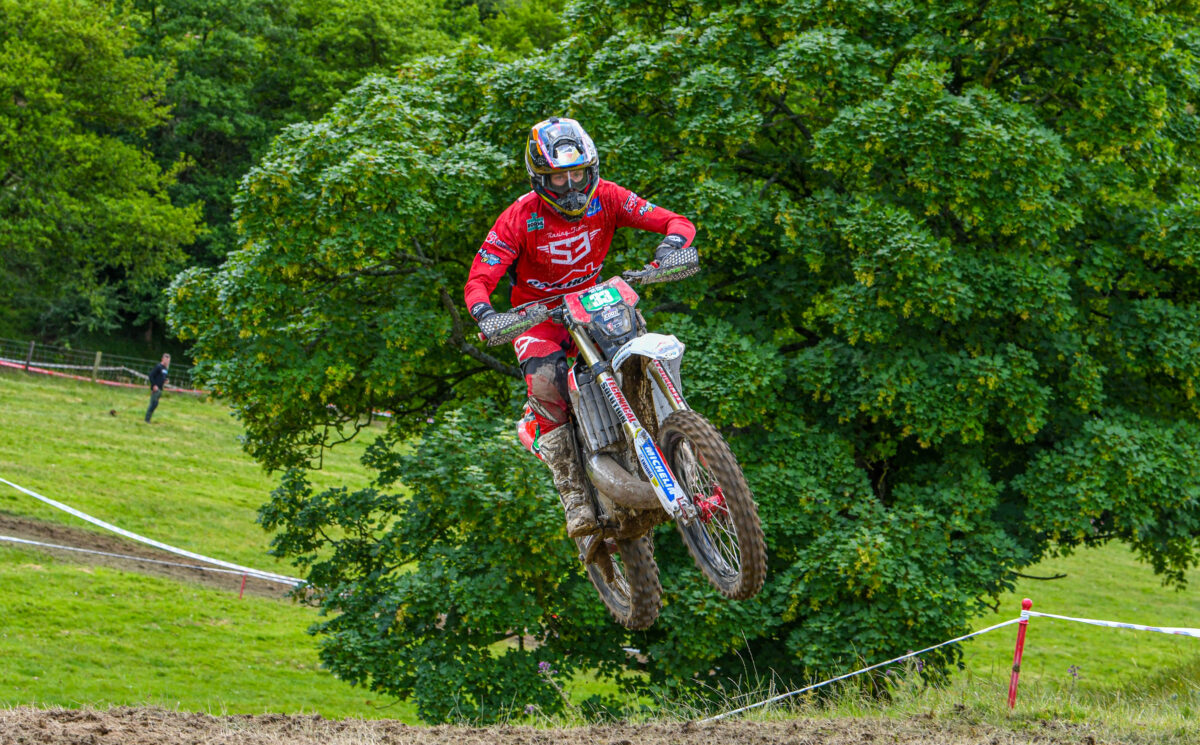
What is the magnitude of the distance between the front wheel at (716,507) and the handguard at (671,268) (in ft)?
3.15

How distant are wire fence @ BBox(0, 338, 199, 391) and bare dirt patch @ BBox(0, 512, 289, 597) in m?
15.7

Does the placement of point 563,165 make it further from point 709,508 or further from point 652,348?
point 709,508

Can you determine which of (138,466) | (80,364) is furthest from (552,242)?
(80,364)

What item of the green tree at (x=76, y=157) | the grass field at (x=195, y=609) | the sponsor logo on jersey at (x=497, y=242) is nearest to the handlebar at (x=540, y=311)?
the sponsor logo on jersey at (x=497, y=242)

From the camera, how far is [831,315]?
13.3 m

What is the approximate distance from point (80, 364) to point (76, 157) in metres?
7.28

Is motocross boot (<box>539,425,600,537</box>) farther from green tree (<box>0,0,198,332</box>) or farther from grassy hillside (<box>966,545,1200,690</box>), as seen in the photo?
green tree (<box>0,0,198,332</box>)

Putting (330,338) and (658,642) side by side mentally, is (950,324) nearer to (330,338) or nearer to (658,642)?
(658,642)

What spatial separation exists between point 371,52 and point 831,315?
39198mm

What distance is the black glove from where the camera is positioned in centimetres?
732

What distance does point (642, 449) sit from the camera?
21.9 ft

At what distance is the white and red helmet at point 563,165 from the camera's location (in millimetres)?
7074

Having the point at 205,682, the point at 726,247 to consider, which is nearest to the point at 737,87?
the point at 726,247

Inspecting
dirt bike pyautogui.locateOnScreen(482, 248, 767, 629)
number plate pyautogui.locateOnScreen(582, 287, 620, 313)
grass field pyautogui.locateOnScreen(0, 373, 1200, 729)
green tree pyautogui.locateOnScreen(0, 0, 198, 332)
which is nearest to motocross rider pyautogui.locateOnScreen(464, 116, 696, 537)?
dirt bike pyautogui.locateOnScreen(482, 248, 767, 629)
